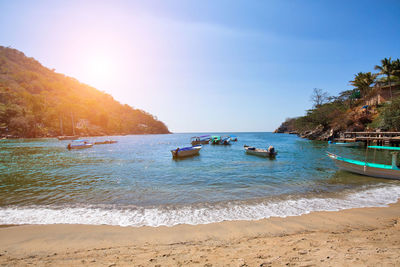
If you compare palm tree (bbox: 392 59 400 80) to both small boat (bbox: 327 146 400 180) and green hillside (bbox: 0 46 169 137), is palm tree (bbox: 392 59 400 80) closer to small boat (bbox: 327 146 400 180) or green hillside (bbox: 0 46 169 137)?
small boat (bbox: 327 146 400 180)

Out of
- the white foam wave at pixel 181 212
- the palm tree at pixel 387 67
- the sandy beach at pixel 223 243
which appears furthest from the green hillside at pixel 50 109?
the palm tree at pixel 387 67

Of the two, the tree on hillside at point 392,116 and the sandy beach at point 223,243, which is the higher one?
the tree on hillside at point 392,116

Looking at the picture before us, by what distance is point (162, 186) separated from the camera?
11094 mm

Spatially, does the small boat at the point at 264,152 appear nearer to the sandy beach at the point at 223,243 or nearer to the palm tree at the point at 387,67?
the sandy beach at the point at 223,243

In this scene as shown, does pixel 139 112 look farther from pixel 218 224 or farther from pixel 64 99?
pixel 218 224

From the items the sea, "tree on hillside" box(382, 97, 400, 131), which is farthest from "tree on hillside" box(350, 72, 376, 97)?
the sea

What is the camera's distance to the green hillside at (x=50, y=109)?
86.3 meters

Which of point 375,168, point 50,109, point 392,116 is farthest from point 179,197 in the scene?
point 50,109

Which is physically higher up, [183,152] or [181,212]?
[183,152]

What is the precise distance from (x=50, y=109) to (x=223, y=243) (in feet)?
440

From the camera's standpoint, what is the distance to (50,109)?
10394 cm

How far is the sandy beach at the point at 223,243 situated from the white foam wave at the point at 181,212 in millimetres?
485

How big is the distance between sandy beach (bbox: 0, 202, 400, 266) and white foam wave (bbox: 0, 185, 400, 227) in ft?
1.59

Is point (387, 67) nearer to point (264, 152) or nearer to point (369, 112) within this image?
point (369, 112)
